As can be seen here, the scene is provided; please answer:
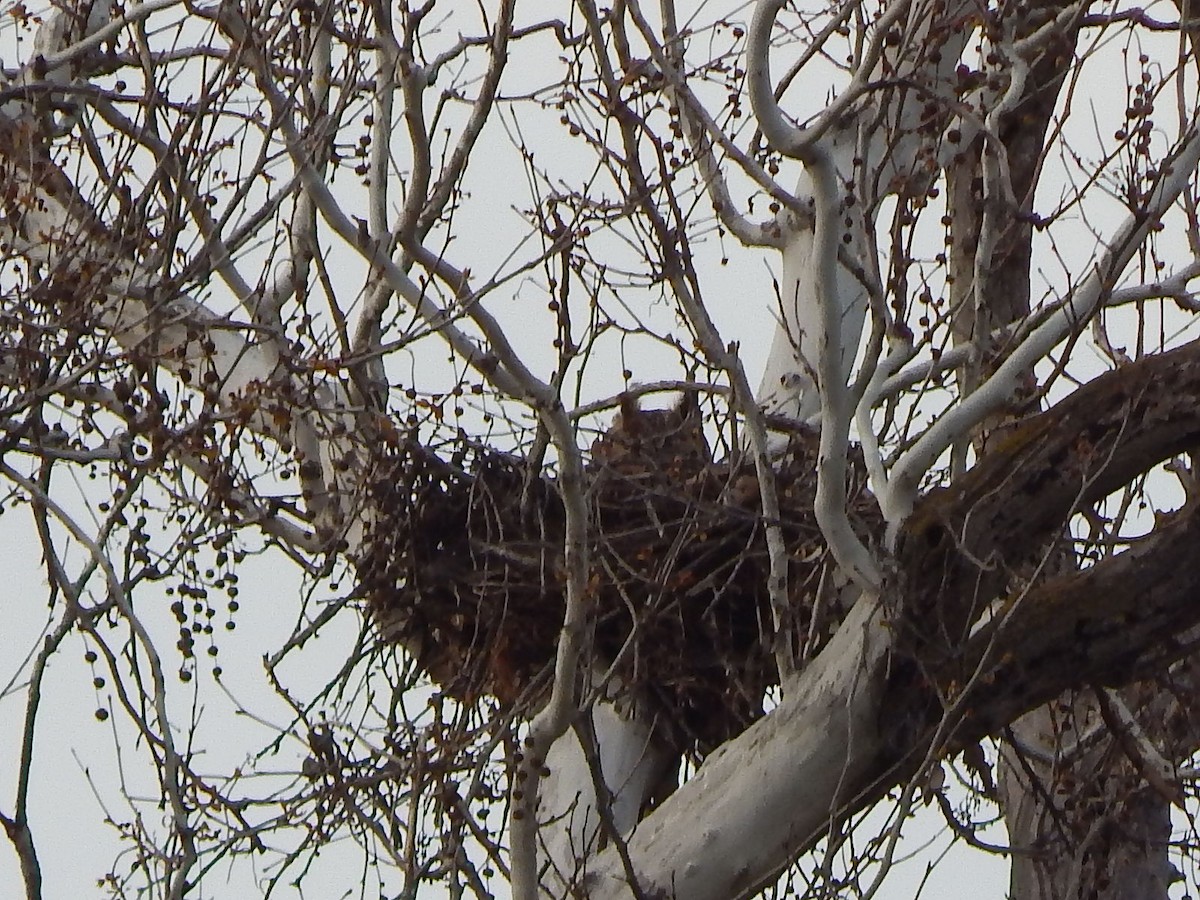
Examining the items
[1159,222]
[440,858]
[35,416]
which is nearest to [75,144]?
[35,416]

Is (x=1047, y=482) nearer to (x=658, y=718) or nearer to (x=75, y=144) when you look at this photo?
(x=658, y=718)

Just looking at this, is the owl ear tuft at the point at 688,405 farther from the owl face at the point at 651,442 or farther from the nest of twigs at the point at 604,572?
the nest of twigs at the point at 604,572

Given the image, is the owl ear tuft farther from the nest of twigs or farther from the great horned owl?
the nest of twigs

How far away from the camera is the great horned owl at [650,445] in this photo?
527cm

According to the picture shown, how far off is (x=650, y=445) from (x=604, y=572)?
26.6 inches

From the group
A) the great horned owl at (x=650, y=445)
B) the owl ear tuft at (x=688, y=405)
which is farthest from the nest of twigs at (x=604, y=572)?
the owl ear tuft at (x=688, y=405)

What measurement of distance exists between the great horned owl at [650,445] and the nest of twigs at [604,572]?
0.03 meters

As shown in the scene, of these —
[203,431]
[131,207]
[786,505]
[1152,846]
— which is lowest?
[1152,846]

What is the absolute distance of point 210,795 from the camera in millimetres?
4609

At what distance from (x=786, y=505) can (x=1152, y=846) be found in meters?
2.12

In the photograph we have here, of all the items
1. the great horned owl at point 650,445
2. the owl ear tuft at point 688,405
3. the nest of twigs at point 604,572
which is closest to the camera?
the nest of twigs at point 604,572

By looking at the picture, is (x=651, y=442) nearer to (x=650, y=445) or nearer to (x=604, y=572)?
(x=650, y=445)

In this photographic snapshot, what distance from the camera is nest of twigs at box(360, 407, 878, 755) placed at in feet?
16.3

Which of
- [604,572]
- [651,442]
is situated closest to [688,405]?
[651,442]
